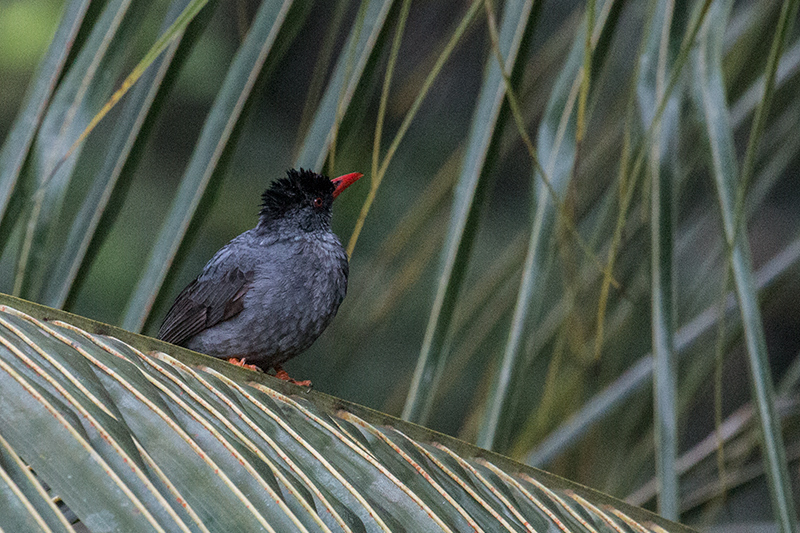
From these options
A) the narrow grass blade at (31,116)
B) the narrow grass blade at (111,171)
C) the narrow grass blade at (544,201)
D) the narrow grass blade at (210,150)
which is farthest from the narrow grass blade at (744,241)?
the narrow grass blade at (31,116)

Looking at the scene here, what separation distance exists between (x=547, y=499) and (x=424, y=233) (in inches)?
49.9

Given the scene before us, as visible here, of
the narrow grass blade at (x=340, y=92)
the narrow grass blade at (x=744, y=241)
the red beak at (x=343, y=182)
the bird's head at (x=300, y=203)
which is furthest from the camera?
the red beak at (x=343, y=182)

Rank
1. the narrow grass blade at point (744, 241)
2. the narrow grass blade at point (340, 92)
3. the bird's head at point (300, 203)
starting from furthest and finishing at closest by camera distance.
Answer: the bird's head at point (300, 203)
the narrow grass blade at point (340, 92)
the narrow grass blade at point (744, 241)

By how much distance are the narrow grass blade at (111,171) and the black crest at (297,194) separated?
1.24m

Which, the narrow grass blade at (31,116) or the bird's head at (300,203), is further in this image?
the bird's head at (300,203)

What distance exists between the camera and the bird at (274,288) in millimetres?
2686

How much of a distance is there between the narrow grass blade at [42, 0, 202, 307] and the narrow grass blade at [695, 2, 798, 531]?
102cm

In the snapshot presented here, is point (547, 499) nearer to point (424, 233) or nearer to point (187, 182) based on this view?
point (187, 182)

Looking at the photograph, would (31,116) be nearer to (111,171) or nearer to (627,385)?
(111,171)

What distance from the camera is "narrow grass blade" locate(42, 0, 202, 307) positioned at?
1.60 meters

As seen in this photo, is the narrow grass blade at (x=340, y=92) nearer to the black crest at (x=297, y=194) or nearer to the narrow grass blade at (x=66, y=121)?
the narrow grass blade at (x=66, y=121)

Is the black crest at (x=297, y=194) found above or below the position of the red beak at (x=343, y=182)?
below

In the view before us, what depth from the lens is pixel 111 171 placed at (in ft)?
5.37

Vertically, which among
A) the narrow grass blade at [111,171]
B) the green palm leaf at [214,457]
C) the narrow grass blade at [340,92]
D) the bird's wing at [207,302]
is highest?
the narrow grass blade at [340,92]
